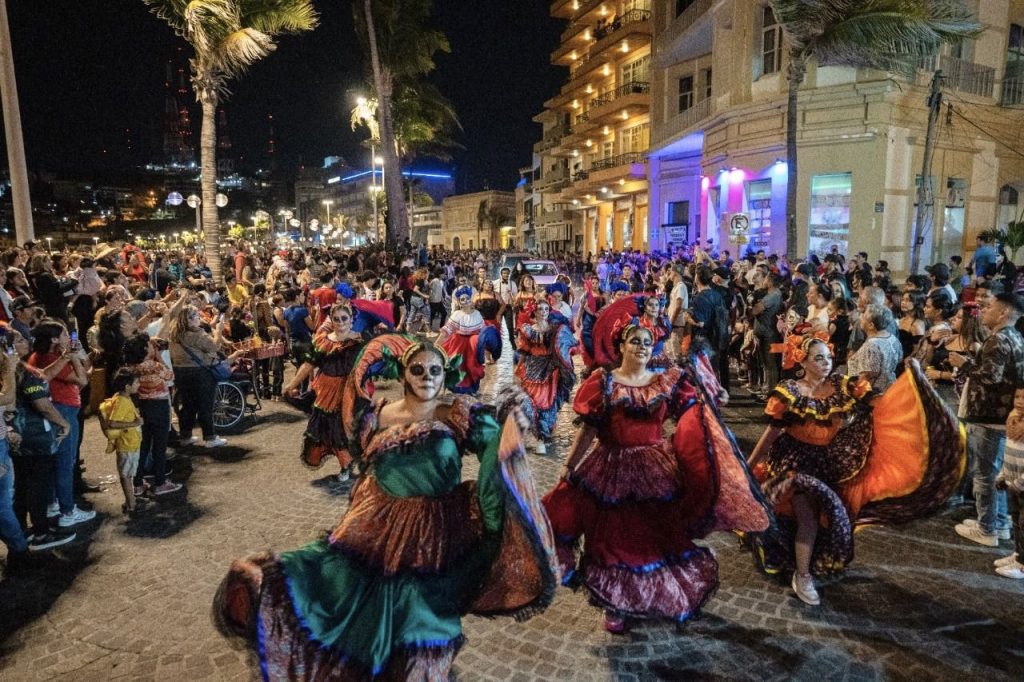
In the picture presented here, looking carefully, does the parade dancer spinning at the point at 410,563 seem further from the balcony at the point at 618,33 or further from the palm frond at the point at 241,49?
the balcony at the point at 618,33

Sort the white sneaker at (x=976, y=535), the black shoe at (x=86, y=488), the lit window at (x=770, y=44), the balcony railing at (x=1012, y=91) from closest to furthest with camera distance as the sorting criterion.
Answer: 1. the white sneaker at (x=976, y=535)
2. the black shoe at (x=86, y=488)
3. the lit window at (x=770, y=44)
4. the balcony railing at (x=1012, y=91)

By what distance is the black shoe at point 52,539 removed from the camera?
17.2 feet

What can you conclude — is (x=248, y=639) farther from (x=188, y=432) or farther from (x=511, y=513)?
(x=188, y=432)

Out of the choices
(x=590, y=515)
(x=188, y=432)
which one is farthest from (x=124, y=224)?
(x=590, y=515)

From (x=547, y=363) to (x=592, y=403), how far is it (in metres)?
3.59

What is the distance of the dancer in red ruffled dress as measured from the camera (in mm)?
3727

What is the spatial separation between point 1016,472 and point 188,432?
8.58 metres

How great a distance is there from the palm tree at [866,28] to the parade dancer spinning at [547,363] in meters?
11.6

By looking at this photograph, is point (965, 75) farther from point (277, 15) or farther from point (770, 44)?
point (277, 15)

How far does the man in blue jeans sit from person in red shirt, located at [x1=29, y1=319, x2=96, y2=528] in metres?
7.26

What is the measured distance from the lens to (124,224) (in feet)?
275

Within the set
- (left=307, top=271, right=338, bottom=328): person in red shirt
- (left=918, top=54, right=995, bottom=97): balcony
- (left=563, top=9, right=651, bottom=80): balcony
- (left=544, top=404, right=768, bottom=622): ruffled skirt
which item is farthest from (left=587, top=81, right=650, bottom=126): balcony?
(left=544, top=404, right=768, bottom=622): ruffled skirt

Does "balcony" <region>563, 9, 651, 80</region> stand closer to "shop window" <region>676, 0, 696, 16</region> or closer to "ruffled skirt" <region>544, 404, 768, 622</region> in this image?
"shop window" <region>676, 0, 696, 16</region>

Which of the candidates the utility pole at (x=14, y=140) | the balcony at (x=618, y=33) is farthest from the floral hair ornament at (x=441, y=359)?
the balcony at (x=618, y=33)
